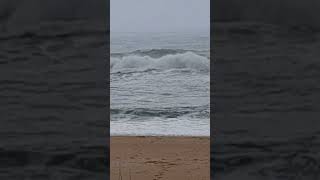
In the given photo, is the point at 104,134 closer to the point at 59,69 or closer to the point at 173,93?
the point at 59,69

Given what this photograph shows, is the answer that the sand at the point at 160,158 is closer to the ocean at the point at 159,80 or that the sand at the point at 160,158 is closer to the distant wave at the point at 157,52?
the ocean at the point at 159,80

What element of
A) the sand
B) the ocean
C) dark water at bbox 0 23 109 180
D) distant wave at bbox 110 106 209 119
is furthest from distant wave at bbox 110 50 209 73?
dark water at bbox 0 23 109 180

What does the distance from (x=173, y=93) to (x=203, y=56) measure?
202cm

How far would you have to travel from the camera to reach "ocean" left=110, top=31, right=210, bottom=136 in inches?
865

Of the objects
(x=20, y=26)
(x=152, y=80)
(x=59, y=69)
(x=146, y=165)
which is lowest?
(x=146, y=165)

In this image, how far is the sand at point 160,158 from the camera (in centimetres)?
1380

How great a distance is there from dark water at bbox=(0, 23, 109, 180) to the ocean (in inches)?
688
